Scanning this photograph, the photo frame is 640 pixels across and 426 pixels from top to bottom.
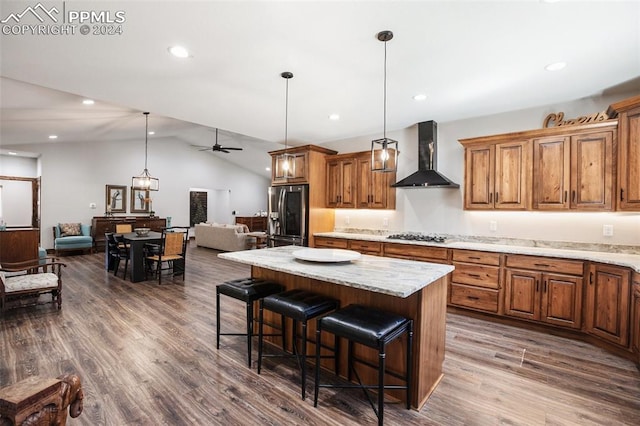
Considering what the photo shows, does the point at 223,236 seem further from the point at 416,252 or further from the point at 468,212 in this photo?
the point at 468,212

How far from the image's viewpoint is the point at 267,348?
2.96 meters

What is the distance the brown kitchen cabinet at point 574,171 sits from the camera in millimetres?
3176

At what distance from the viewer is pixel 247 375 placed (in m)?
2.47

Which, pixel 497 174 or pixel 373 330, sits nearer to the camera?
pixel 373 330

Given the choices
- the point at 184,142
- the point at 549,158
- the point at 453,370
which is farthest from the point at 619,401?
the point at 184,142

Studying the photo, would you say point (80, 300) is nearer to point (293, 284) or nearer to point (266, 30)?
point (293, 284)

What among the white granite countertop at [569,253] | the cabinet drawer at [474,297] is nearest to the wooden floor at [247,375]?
the cabinet drawer at [474,297]

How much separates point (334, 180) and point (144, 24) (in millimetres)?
3864

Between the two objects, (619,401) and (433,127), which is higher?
(433,127)

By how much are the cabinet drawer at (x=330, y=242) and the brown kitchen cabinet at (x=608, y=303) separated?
120 inches

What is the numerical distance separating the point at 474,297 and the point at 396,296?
2.44 meters

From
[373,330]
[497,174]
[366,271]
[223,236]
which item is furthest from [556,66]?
[223,236]

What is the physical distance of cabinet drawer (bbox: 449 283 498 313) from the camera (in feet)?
11.9

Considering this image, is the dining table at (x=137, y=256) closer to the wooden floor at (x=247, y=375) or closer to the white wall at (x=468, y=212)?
the wooden floor at (x=247, y=375)
